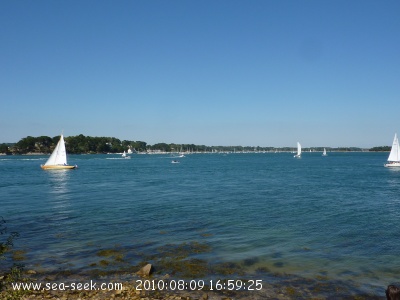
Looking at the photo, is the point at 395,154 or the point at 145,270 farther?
the point at 395,154

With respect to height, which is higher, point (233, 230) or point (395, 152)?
point (395, 152)

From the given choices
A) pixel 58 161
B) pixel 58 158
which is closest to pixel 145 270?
pixel 58 161

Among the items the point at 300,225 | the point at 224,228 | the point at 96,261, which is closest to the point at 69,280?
the point at 96,261

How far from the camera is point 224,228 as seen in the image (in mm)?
27125

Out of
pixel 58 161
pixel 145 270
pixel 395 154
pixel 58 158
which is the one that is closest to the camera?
pixel 145 270

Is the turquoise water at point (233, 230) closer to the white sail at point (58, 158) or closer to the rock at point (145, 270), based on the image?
the rock at point (145, 270)

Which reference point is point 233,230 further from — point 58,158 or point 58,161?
point 58,158

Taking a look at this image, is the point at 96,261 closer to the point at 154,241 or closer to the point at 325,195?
the point at 154,241

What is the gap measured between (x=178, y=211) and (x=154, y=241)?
39.9ft
